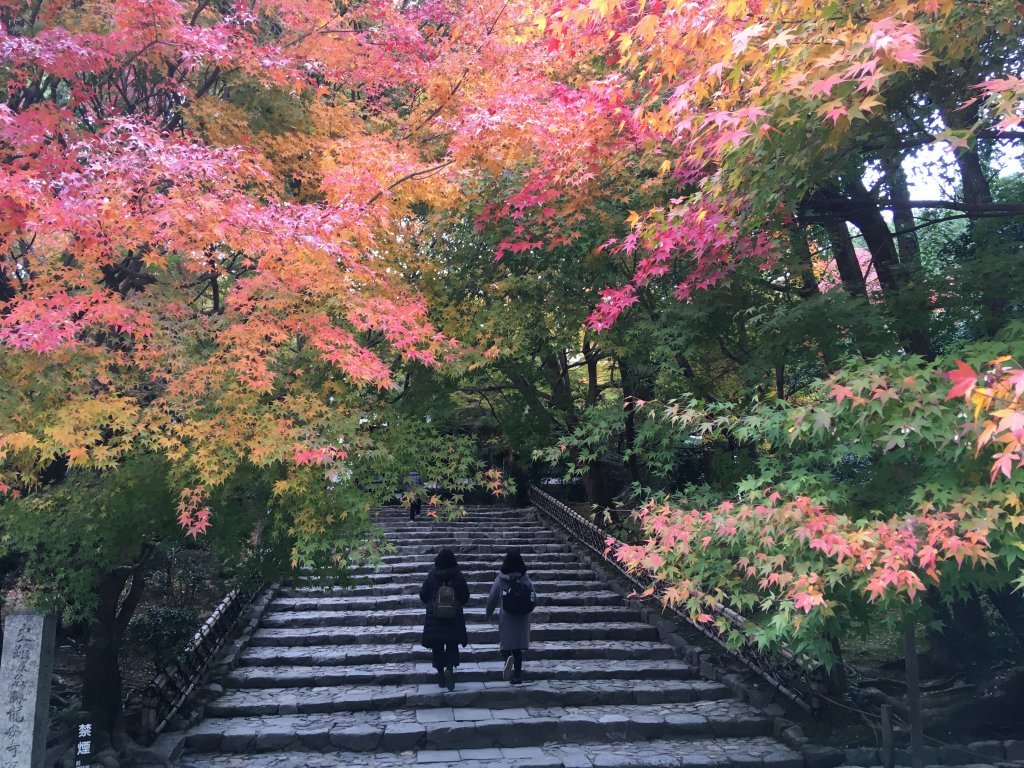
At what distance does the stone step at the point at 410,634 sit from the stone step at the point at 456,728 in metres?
2.26

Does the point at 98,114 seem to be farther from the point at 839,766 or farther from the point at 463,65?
the point at 839,766

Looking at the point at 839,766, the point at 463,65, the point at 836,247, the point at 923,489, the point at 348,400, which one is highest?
the point at 463,65

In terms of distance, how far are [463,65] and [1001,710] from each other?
10756mm

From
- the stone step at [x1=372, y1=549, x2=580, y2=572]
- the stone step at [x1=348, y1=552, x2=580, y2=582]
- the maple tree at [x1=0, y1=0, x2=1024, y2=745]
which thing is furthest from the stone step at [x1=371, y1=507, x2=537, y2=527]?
the maple tree at [x1=0, y1=0, x2=1024, y2=745]

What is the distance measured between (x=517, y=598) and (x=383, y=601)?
14.7ft

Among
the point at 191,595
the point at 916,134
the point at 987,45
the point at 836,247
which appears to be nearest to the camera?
the point at 987,45

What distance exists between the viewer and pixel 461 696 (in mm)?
8969

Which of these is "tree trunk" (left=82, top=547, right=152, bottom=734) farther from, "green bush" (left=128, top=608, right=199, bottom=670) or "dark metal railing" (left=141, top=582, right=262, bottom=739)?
"green bush" (left=128, top=608, right=199, bottom=670)

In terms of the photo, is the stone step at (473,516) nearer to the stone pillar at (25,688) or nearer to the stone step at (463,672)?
the stone step at (463,672)

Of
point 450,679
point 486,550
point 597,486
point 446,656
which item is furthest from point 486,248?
point 486,550

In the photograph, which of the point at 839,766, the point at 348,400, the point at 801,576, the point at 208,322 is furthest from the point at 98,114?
the point at 839,766

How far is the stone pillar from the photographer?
19.9 feet

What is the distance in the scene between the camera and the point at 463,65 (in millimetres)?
9938

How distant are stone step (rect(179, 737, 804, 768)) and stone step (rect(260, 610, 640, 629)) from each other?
369 cm
